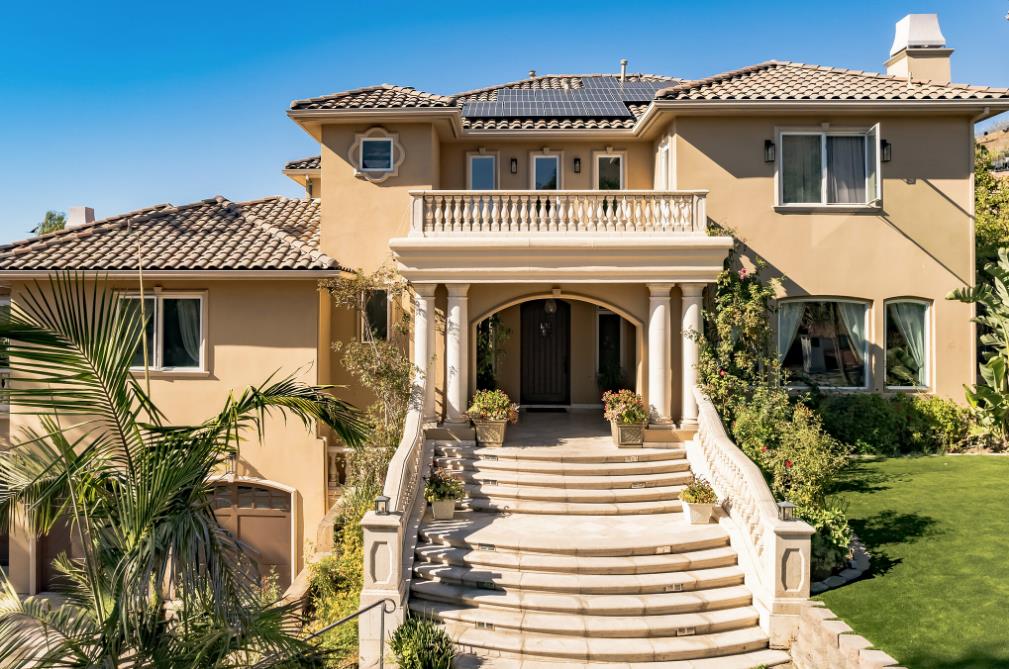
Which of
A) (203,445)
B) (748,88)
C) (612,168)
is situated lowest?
(203,445)

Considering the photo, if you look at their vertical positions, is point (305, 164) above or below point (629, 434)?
above

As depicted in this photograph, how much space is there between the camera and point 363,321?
15641 millimetres

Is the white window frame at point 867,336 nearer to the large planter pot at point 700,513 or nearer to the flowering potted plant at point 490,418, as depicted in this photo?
the large planter pot at point 700,513

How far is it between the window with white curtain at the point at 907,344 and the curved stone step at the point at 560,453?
21.6ft

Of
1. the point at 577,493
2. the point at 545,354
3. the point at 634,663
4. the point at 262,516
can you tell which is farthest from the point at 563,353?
the point at 634,663

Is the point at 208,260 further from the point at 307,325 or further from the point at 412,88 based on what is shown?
the point at 412,88

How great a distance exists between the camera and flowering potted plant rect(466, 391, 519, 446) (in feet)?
47.3

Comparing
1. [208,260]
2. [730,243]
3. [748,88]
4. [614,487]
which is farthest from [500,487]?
[748,88]

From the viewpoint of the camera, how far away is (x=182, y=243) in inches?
643

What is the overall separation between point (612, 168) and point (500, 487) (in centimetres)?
1009

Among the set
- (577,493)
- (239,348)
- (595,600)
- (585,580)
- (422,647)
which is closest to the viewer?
(422,647)

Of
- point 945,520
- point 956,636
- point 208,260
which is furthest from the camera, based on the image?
point 208,260

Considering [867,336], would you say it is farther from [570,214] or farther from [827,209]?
[570,214]

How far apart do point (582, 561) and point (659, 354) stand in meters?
5.65
